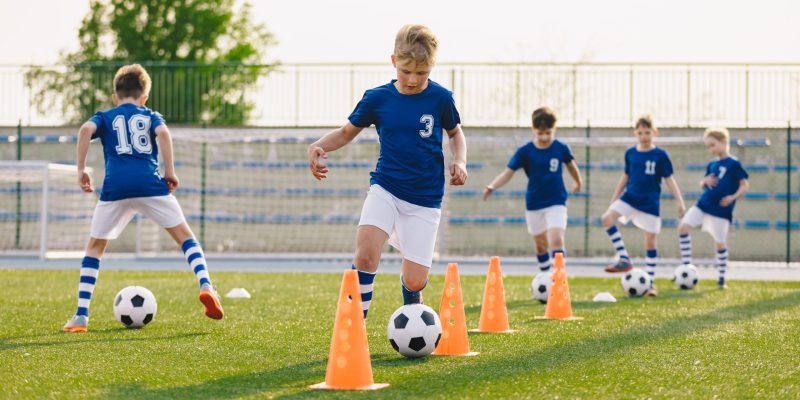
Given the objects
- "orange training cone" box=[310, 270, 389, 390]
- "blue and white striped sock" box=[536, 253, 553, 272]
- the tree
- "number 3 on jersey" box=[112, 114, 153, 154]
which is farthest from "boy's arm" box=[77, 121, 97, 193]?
the tree

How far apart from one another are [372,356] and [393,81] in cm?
159

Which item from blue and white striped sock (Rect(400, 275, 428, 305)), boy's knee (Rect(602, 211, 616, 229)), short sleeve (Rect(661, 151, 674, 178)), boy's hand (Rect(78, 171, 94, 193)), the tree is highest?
the tree

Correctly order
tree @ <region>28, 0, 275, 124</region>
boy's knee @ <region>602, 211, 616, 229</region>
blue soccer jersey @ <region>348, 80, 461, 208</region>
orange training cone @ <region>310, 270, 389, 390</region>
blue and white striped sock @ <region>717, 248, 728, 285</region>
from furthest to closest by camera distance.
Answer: tree @ <region>28, 0, 275, 124</region>
blue and white striped sock @ <region>717, 248, 728, 285</region>
boy's knee @ <region>602, 211, 616, 229</region>
blue soccer jersey @ <region>348, 80, 461, 208</region>
orange training cone @ <region>310, 270, 389, 390</region>

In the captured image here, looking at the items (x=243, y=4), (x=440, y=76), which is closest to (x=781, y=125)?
(x=440, y=76)

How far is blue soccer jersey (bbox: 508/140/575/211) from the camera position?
1016cm

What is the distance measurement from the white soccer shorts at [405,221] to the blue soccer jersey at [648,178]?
600 centimetres

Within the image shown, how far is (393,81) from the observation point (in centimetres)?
599

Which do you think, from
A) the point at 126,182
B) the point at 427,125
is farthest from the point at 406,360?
the point at 126,182

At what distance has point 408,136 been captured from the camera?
5.78 m

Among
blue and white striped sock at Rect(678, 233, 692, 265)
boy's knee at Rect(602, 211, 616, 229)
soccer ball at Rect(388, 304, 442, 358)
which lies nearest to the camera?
soccer ball at Rect(388, 304, 442, 358)

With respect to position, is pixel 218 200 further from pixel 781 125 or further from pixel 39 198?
pixel 781 125

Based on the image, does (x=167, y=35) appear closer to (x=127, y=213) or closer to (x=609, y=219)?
(x=609, y=219)

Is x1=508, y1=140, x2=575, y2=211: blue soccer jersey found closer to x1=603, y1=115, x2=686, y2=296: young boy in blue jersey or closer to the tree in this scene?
x1=603, y1=115, x2=686, y2=296: young boy in blue jersey

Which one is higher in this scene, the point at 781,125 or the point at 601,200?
the point at 781,125
